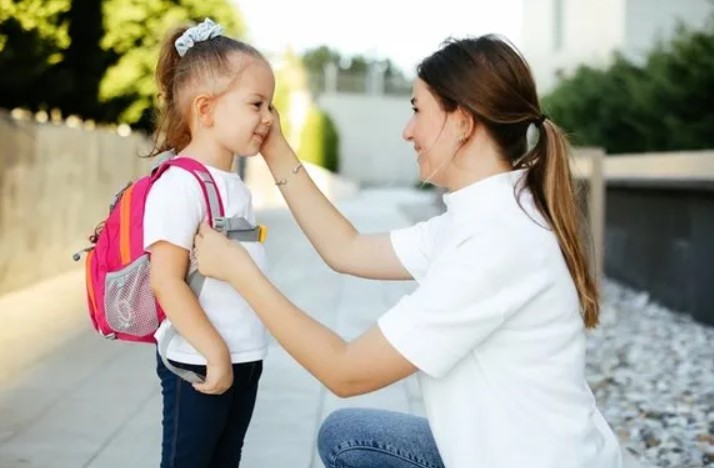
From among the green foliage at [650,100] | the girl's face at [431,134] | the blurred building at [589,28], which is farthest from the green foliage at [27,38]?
the blurred building at [589,28]

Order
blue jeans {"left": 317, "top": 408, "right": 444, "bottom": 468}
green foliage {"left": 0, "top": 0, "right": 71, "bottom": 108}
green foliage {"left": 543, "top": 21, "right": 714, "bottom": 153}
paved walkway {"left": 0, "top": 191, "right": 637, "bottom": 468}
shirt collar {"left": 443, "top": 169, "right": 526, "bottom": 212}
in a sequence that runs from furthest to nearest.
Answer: green foliage {"left": 543, "top": 21, "right": 714, "bottom": 153} → green foliage {"left": 0, "top": 0, "right": 71, "bottom": 108} → paved walkway {"left": 0, "top": 191, "right": 637, "bottom": 468} → blue jeans {"left": 317, "top": 408, "right": 444, "bottom": 468} → shirt collar {"left": 443, "top": 169, "right": 526, "bottom": 212}

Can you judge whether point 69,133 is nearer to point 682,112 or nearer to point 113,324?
point 682,112

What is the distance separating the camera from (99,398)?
14.7 ft

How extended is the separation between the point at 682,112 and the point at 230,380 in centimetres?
736

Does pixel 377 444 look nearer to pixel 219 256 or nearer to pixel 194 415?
pixel 194 415

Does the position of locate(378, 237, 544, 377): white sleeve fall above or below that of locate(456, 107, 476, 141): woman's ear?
below

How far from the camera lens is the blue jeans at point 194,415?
218 cm

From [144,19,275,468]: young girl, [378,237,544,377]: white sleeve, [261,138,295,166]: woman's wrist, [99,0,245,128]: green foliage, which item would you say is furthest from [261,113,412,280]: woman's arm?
[99,0,245,128]: green foliage

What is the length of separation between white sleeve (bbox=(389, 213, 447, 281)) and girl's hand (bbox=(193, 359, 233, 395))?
0.53 m

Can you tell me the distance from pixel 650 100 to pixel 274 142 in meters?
7.23

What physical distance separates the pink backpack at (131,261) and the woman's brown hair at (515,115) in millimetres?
509

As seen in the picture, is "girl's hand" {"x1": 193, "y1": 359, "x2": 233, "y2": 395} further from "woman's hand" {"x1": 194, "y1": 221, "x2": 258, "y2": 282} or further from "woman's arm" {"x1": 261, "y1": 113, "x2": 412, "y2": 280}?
"woman's arm" {"x1": 261, "y1": 113, "x2": 412, "y2": 280}

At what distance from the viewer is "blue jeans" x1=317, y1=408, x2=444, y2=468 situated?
2316mm

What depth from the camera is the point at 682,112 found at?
8695 mm
